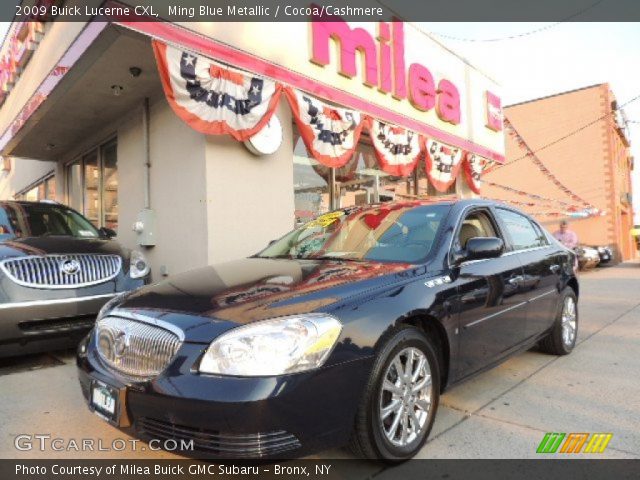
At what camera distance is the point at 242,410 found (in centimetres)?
190

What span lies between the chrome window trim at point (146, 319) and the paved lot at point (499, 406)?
0.79 meters

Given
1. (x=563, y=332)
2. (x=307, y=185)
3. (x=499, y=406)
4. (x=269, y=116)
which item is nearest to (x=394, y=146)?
(x=307, y=185)

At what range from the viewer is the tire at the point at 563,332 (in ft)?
14.5

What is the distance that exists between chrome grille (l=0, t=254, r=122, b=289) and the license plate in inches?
82.5

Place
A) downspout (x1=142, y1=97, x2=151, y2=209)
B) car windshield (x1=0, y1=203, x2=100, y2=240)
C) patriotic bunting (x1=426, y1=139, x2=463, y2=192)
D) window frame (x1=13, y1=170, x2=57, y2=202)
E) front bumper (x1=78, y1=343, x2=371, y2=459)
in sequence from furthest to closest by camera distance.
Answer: window frame (x1=13, y1=170, x2=57, y2=202), patriotic bunting (x1=426, y1=139, x2=463, y2=192), downspout (x1=142, y1=97, x2=151, y2=209), car windshield (x1=0, y1=203, x2=100, y2=240), front bumper (x1=78, y1=343, x2=371, y2=459)

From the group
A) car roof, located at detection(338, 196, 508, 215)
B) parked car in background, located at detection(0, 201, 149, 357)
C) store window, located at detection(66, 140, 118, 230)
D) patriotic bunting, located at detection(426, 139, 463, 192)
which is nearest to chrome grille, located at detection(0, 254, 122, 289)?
parked car in background, located at detection(0, 201, 149, 357)

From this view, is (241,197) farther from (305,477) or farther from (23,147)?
(23,147)

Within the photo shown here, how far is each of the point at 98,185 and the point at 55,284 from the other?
6344 millimetres

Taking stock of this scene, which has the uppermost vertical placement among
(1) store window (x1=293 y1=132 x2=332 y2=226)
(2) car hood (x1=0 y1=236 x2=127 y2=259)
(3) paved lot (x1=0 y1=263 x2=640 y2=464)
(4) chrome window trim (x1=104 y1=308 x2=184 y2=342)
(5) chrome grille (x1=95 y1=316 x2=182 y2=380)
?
(1) store window (x1=293 y1=132 x2=332 y2=226)

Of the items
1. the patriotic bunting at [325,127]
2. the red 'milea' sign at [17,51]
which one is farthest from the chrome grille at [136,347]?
the red 'milea' sign at [17,51]

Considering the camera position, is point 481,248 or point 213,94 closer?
point 481,248

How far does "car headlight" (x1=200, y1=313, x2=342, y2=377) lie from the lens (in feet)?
6.56

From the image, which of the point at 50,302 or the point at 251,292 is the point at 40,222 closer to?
the point at 50,302

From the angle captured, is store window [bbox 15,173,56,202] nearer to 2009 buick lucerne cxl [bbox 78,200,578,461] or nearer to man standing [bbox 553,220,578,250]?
2009 buick lucerne cxl [bbox 78,200,578,461]
